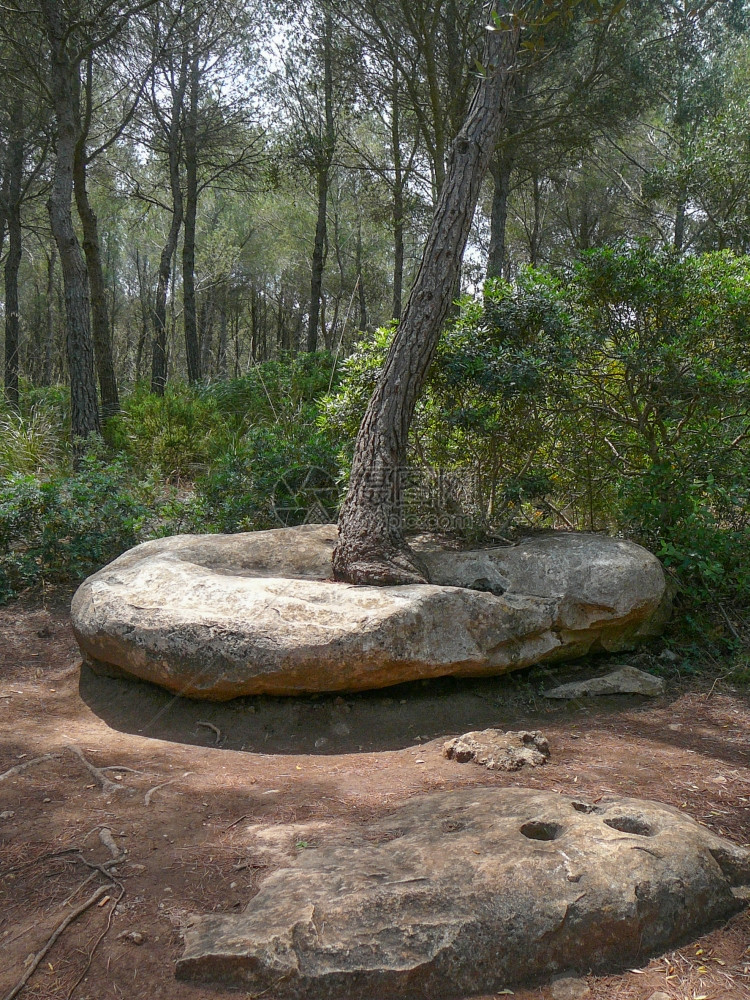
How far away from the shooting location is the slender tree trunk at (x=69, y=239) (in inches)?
310

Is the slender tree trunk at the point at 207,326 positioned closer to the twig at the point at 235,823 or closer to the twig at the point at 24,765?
the twig at the point at 24,765

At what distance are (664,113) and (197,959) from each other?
17.7 meters

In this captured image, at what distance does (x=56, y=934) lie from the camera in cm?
216

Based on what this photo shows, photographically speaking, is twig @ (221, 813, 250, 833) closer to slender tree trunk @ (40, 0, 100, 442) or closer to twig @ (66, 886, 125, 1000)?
twig @ (66, 886, 125, 1000)

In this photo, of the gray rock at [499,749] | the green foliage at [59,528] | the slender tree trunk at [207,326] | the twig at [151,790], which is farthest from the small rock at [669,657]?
the slender tree trunk at [207,326]

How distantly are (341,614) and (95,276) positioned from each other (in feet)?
26.9

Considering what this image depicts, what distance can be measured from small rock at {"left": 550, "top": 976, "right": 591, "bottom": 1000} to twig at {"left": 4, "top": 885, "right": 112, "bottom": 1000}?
1.43 metres

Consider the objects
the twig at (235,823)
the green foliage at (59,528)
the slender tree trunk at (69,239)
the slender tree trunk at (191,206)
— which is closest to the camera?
the twig at (235,823)

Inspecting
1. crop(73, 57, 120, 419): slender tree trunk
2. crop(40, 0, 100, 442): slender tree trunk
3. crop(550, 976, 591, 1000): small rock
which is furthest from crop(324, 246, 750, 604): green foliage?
crop(73, 57, 120, 419): slender tree trunk

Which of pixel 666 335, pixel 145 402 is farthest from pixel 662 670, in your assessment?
pixel 145 402

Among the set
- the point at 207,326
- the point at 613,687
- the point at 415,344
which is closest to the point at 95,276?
the point at 415,344

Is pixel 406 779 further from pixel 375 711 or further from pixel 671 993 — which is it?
pixel 671 993

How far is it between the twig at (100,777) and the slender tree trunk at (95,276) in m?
7.33

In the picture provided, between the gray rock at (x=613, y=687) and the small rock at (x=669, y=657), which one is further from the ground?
the small rock at (x=669, y=657)
